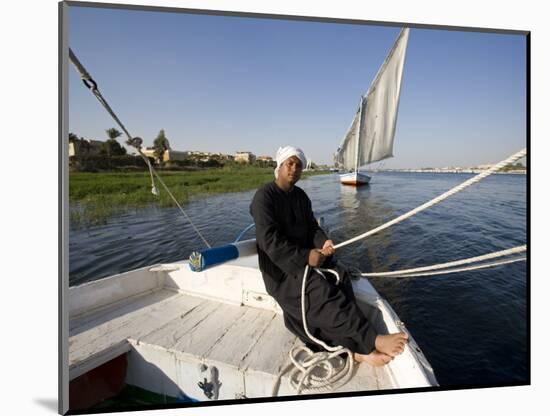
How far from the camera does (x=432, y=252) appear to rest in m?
5.89

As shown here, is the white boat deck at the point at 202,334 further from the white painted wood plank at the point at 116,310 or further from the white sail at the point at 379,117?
the white sail at the point at 379,117

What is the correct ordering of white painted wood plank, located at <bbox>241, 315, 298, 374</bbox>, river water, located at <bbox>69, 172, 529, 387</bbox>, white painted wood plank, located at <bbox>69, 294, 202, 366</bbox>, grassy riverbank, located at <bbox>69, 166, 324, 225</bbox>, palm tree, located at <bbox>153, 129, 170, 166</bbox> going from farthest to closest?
palm tree, located at <bbox>153, 129, 170, 166</bbox>
river water, located at <bbox>69, 172, 529, 387</bbox>
grassy riverbank, located at <bbox>69, 166, 324, 225</bbox>
white painted wood plank, located at <bbox>69, 294, 202, 366</bbox>
white painted wood plank, located at <bbox>241, 315, 298, 374</bbox>

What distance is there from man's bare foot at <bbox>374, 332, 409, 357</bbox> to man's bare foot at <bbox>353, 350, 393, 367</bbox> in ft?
0.13

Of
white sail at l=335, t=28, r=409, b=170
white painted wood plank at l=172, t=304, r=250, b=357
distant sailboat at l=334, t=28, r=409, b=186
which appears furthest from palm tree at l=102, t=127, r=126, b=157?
white sail at l=335, t=28, r=409, b=170

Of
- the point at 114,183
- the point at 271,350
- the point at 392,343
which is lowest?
the point at 271,350

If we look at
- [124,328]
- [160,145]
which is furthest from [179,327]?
[160,145]

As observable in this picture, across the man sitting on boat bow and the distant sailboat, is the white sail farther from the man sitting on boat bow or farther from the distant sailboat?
the man sitting on boat bow

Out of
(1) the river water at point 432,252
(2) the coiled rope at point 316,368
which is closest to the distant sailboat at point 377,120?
(1) the river water at point 432,252

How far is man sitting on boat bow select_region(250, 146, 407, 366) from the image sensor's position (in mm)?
1480

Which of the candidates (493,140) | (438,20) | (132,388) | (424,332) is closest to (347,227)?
(424,332)

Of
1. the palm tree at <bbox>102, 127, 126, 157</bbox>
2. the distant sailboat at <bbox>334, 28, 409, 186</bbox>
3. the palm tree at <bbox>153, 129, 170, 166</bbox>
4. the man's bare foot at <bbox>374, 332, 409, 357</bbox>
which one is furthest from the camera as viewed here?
the distant sailboat at <bbox>334, 28, 409, 186</bbox>

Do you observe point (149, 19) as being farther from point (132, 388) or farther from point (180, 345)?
point (132, 388)

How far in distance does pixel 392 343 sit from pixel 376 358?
14 cm

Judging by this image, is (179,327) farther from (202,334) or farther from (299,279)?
(299,279)
